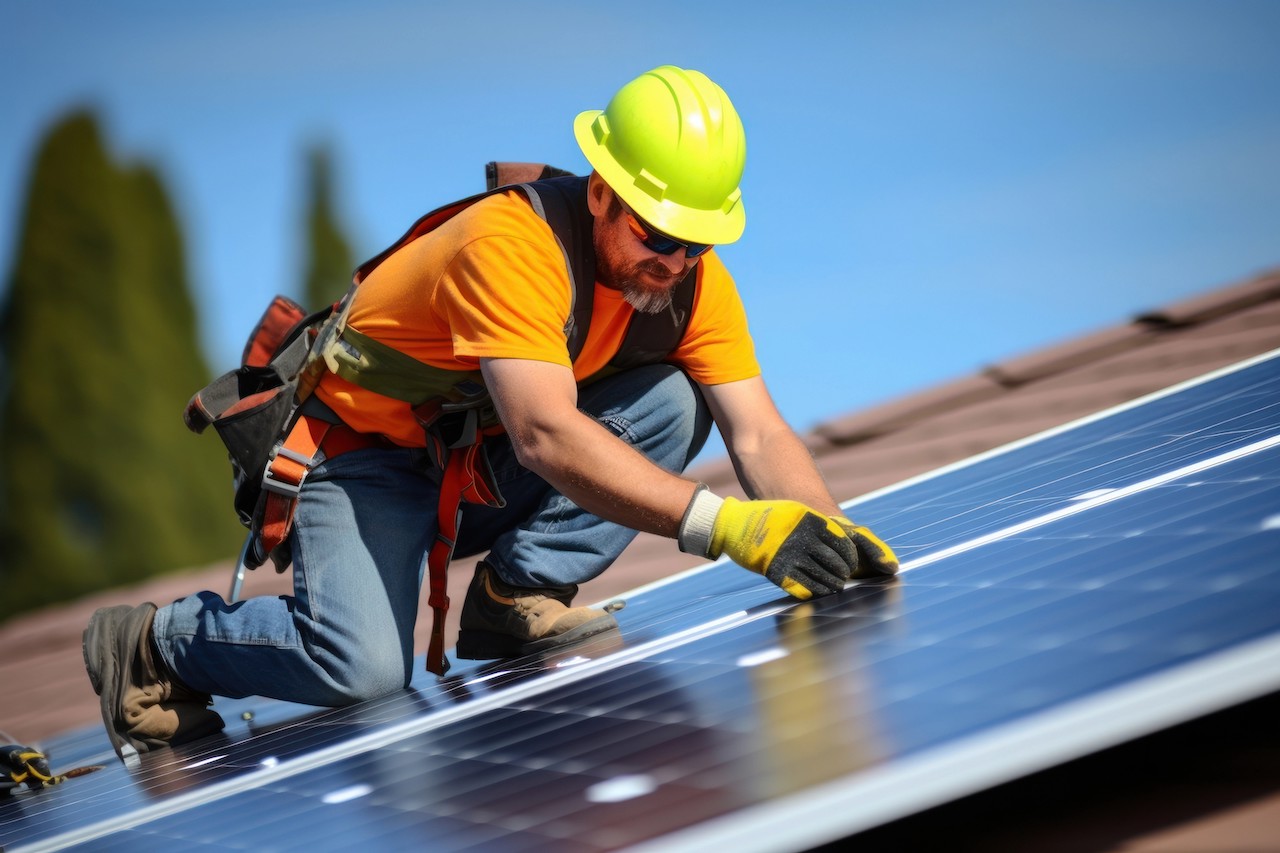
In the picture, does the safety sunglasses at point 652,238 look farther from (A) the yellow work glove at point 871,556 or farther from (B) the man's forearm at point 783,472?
(A) the yellow work glove at point 871,556

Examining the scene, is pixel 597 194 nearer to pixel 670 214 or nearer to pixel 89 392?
pixel 670 214

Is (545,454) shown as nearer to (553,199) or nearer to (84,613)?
(553,199)

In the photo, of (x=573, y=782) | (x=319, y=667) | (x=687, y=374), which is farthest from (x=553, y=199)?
(x=573, y=782)

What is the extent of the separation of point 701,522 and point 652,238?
0.68 meters

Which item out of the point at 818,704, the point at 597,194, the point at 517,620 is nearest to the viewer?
the point at 818,704

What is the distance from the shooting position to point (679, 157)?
2904mm

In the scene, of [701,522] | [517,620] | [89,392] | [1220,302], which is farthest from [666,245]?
[89,392]

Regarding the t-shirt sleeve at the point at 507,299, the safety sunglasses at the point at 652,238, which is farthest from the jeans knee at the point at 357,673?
the safety sunglasses at the point at 652,238

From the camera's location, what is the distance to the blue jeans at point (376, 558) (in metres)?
3.15

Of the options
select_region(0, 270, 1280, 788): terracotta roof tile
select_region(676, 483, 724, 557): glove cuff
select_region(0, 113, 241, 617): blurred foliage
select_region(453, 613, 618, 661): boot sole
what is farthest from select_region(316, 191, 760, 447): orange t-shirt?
select_region(0, 113, 241, 617): blurred foliage

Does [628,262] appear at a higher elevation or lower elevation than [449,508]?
higher

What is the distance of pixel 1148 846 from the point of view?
1282 millimetres

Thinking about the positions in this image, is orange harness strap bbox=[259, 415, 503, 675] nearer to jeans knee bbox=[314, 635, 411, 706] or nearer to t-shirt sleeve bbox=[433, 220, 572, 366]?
jeans knee bbox=[314, 635, 411, 706]

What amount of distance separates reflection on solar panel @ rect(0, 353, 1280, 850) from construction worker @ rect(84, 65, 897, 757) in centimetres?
19
